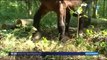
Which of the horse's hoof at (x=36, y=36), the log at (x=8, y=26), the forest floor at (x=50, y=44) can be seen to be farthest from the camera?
the log at (x=8, y=26)

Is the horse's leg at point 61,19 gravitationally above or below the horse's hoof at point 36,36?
above

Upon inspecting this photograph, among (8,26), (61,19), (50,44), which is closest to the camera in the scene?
(50,44)

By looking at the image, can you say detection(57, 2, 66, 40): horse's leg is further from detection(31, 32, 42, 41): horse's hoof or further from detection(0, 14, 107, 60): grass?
detection(31, 32, 42, 41): horse's hoof

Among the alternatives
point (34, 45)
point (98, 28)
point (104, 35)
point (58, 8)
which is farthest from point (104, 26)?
point (34, 45)

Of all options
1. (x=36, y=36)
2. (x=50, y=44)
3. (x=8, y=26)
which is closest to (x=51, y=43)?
(x=50, y=44)

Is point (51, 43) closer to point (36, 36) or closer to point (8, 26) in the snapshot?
point (36, 36)

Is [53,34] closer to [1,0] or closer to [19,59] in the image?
[19,59]

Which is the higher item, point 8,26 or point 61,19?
point 61,19

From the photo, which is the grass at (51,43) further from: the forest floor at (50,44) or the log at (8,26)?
the log at (8,26)

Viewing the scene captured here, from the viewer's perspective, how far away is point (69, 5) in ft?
26.4

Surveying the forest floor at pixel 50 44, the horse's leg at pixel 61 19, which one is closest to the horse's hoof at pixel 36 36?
the forest floor at pixel 50 44

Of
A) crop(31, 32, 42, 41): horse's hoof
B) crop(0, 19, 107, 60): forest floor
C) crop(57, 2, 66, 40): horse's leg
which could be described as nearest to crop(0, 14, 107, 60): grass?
crop(0, 19, 107, 60): forest floor

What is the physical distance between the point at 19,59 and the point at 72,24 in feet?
13.4

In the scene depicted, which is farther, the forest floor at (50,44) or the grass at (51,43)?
the grass at (51,43)
